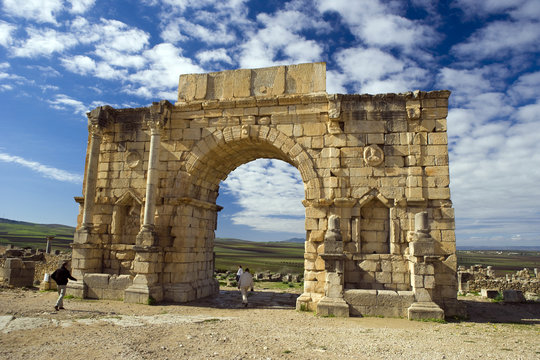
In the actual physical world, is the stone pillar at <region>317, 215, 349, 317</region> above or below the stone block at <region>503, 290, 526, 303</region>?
above

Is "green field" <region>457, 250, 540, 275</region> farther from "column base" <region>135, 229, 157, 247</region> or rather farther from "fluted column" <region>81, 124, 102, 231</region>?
"fluted column" <region>81, 124, 102, 231</region>

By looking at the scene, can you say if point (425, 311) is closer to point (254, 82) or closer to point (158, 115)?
point (254, 82)

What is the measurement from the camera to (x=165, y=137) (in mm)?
11320

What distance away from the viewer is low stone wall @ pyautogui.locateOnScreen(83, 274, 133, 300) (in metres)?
10.4

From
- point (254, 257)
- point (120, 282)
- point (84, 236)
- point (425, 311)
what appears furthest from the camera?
point (254, 257)

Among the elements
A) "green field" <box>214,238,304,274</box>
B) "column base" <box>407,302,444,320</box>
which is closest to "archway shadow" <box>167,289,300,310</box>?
"column base" <box>407,302,444,320</box>

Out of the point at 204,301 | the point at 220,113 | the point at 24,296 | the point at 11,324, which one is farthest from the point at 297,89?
the point at 24,296

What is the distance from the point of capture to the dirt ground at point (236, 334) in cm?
560

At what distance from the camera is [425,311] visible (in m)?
8.41

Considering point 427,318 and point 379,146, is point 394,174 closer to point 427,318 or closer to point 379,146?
point 379,146

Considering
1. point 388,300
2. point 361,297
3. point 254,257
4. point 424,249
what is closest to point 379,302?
point 388,300

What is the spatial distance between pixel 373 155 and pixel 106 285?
8191 millimetres

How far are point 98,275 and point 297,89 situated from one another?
7.79 meters

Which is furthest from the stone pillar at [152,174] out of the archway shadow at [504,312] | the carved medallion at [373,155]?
the archway shadow at [504,312]
